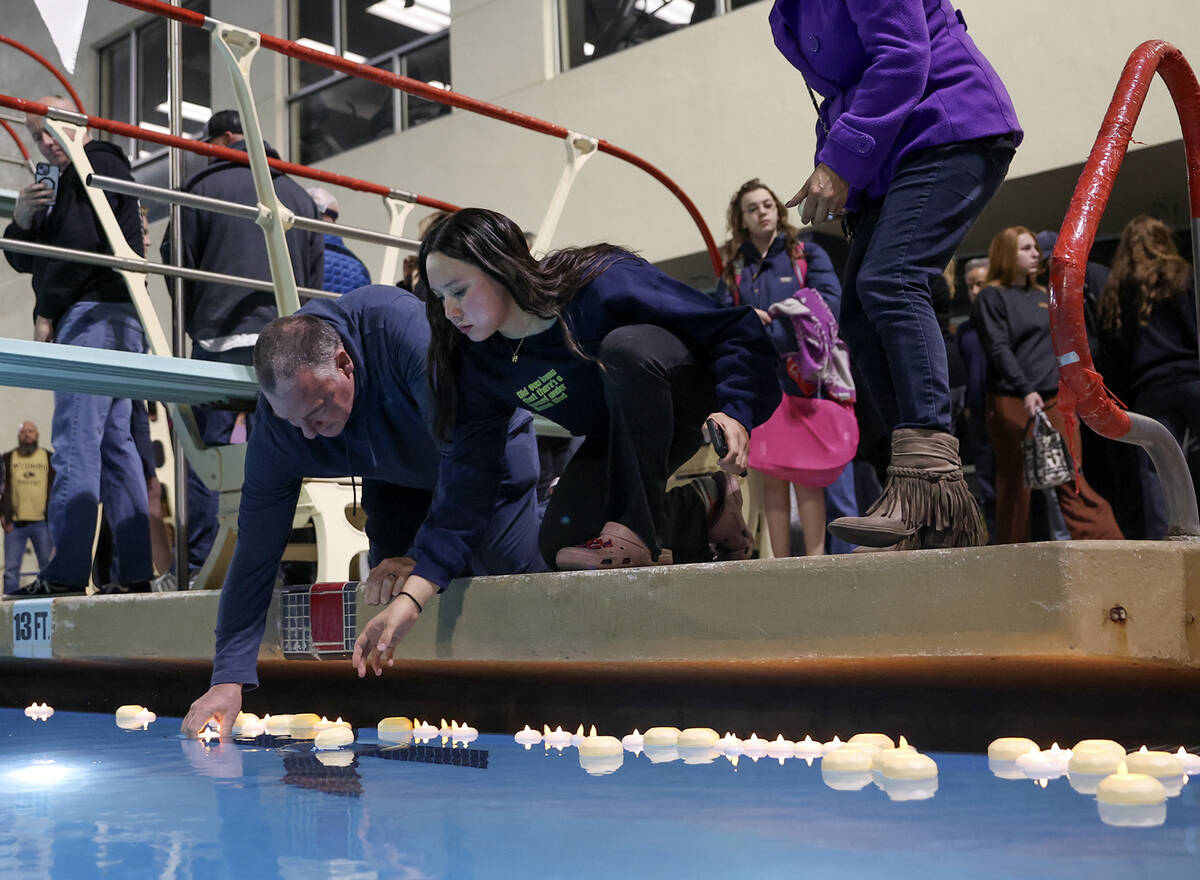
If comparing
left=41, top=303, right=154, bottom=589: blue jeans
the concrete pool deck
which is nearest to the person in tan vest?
left=41, top=303, right=154, bottom=589: blue jeans

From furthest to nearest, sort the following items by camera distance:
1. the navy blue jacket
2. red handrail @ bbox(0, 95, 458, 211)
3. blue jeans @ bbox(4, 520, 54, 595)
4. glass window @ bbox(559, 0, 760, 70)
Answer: blue jeans @ bbox(4, 520, 54, 595) < glass window @ bbox(559, 0, 760, 70) < the navy blue jacket < red handrail @ bbox(0, 95, 458, 211)

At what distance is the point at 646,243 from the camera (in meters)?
7.32

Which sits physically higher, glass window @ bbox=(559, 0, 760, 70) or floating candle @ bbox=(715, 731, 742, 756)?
glass window @ bbox=(559, 0, 760, 70)

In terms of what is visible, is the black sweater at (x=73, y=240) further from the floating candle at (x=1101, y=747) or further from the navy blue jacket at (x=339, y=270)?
the floating candle at (x=1101, y=747)

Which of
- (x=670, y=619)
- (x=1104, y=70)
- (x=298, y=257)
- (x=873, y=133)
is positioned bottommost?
(x=670, y=619)

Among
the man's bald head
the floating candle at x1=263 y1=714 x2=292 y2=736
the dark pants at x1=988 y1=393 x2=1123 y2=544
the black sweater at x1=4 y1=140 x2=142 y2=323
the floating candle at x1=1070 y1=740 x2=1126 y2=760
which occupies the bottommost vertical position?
the floating candle at x1=263 y1=714 x2=292 y2=736

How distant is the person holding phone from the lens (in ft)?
7.17

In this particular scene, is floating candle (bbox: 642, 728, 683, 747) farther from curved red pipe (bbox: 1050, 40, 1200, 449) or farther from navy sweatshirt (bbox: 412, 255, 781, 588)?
curved red pipe (bbox: 1050, 40, 1200, 449)

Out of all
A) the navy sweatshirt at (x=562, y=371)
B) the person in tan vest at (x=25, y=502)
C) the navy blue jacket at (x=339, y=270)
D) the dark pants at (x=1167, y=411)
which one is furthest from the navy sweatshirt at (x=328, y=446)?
the person in tan vest at (x=25, y=502)

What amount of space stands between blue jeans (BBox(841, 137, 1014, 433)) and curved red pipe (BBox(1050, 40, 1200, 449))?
234 mm

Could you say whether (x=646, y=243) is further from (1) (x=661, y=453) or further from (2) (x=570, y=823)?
(2) (x=570, y=823)

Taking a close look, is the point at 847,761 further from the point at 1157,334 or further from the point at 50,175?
the point at 50,175

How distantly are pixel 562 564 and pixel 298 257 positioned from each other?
2.13 metres

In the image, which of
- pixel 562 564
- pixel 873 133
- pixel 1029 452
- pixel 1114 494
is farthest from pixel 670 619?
pixel 1114 494
